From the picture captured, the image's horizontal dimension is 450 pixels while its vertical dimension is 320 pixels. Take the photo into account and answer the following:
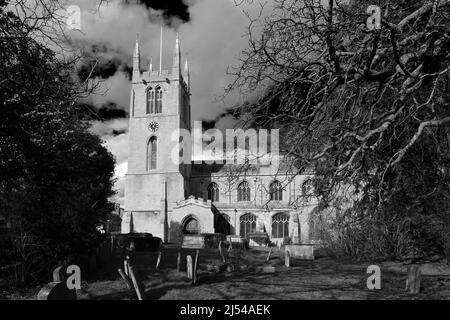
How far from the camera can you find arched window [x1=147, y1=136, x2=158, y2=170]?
51.0 m

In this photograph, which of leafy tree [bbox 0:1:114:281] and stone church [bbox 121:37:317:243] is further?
stone church [bbox 121:37:317:243]

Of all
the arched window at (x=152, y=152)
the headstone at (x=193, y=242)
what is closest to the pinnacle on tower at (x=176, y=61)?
the arched window at (x=152, y=152)

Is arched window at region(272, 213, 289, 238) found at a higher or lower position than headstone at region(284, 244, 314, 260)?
higher

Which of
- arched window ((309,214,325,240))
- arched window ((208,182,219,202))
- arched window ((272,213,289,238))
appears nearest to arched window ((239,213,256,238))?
arched window ((272,213,289,238))

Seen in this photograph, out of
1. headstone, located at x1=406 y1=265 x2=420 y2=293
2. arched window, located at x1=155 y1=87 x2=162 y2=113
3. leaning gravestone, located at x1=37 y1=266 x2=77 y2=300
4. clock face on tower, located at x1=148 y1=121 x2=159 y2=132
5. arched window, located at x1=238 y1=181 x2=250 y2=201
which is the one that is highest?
arched window, located at x1=155 y1=87 x2=162 y2=113

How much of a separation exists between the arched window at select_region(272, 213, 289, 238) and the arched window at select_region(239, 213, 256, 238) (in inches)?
86.4

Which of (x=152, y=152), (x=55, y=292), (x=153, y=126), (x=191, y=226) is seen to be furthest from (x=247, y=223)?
(x=55, y=292)

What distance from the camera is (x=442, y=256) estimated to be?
14773 mm

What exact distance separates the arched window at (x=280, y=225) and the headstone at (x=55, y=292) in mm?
41106

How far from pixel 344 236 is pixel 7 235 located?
500 inches

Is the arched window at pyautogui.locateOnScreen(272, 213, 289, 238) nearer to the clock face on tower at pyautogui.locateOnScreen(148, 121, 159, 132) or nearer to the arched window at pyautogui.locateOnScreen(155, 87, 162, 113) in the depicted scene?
the clock face on tower at pyautogui.locateOnScreen(148, 121, 159, 132)

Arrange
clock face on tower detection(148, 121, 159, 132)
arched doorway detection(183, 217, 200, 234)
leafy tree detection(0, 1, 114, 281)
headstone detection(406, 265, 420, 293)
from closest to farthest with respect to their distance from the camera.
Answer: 1. headstone detection(406, 265, 420, 293)
2. leafy tree detection(0, 1, 114, 281)
3. arched doorway detection(183, 217, 200, 234)
4. clock face on tower detection(148, 121, 159, 132)
